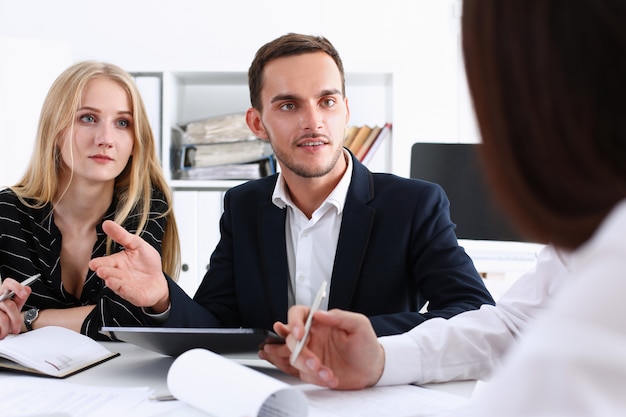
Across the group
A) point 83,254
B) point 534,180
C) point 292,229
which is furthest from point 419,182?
point 534,180

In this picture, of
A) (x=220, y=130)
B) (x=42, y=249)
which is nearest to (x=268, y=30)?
(x=220, y=130)

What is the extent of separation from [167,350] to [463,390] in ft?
1.80

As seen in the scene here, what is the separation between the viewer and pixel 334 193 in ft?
5.88

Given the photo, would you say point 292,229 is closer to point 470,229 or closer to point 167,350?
point 167,350

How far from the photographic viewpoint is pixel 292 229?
1.86 m

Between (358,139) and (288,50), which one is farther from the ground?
(288,50)

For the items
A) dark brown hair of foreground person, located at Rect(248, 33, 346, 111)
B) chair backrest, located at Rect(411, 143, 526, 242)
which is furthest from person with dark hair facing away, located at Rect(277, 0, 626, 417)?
chair backrest, located at Rect(411, 143, 526, 242)

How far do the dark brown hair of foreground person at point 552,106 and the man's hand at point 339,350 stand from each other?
1.94 feet

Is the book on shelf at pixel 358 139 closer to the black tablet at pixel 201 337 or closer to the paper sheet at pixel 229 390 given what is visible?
the black tablet at pixel 201 337

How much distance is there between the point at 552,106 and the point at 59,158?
6.42ft

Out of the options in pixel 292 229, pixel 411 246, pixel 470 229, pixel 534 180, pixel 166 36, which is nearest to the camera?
pixel 534 180

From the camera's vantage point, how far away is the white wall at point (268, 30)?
3.50m

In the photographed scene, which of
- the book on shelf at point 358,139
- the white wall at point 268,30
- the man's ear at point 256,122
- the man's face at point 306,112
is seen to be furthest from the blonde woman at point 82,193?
the white wall at point 268,30

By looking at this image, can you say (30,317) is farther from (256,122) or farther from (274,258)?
(256,122)
